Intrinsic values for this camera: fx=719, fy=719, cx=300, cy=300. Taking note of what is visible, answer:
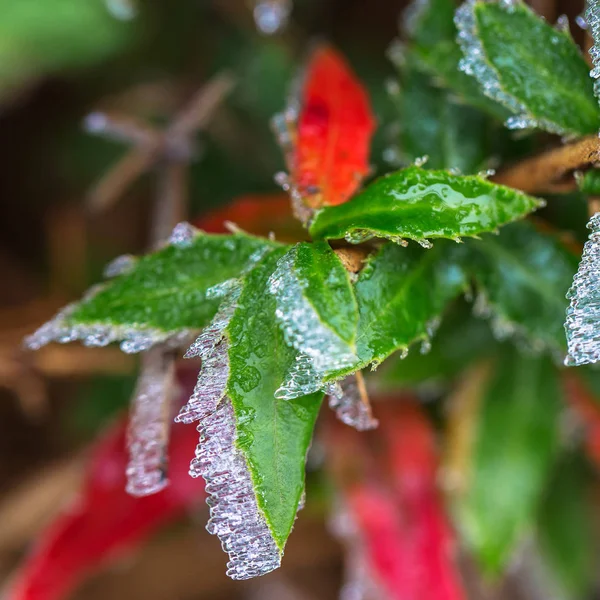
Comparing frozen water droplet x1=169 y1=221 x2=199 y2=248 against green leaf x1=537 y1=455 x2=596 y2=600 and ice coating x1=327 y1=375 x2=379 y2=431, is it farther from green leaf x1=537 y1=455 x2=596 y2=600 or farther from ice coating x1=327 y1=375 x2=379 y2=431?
green leaf x1=537 y1=455 x2=596 y2=600

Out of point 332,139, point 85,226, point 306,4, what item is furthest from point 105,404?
point 306,4

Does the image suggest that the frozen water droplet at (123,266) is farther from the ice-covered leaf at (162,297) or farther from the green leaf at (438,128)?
the green leaf at (438,128)

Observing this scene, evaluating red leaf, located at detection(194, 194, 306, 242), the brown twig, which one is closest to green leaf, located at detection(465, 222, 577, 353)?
the brown twig

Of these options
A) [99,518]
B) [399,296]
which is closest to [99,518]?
[99,518]

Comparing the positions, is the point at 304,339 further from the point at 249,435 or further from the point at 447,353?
the point at 447,353

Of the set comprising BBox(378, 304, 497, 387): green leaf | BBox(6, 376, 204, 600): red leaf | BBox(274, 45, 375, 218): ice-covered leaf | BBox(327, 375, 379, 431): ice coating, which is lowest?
BBox(6, 376, 204, 600): red leaf
